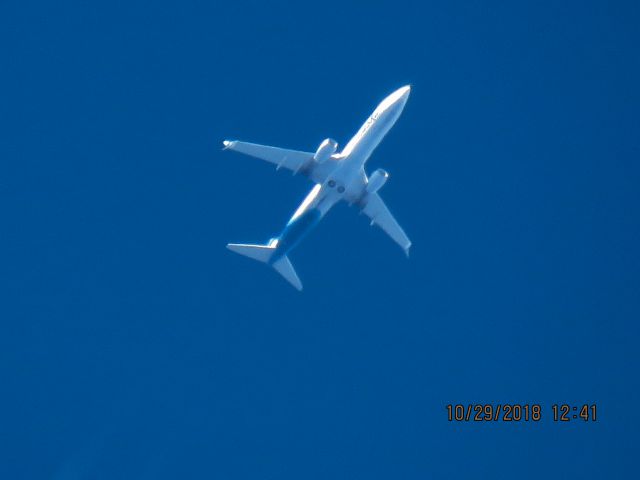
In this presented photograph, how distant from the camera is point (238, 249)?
70500 mm

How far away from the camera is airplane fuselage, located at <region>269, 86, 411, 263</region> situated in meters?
67.5

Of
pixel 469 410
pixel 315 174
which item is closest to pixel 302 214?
pixel 315 174

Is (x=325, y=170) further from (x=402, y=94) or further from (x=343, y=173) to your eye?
(x=402, y=94)

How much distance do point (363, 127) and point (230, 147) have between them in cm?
950

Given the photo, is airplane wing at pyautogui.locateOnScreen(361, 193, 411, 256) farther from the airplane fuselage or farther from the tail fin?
the tail fin

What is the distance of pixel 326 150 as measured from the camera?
2618 inches

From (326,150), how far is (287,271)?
418 inches

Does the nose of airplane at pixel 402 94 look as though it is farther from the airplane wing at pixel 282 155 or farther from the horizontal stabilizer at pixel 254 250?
the horizontal stabilizer at pixel 254 250

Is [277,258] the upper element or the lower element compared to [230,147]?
lower

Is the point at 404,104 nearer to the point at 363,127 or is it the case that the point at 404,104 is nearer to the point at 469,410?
the point at 363,127

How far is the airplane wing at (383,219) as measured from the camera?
2832 inches

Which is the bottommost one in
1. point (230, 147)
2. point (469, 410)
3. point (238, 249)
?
point (469, 410)

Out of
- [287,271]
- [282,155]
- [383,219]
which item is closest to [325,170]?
[282,155]

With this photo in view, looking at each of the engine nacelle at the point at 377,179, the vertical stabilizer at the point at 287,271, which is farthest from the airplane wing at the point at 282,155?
the vertical stabilizer at the point at 287,271
